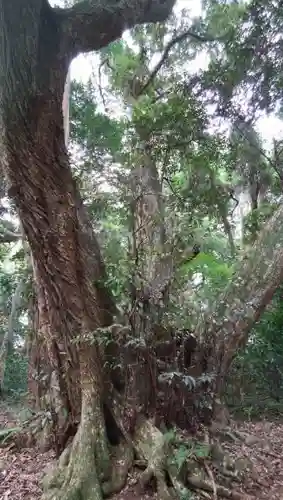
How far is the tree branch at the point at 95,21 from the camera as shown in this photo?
3850 mm

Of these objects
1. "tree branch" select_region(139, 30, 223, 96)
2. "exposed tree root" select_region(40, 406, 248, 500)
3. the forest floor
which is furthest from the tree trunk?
"tree branch" select_region(139, 30, 223, 96)

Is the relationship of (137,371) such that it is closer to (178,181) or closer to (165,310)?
(165,310)

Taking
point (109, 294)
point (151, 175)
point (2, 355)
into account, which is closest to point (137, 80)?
point (151, 175)

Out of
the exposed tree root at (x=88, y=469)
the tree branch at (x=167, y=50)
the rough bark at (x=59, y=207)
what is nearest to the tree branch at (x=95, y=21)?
the rough bark at (x=59, y=207)

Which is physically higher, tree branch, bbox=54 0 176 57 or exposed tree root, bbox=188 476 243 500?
tree branch, bbox=54 0 176 57

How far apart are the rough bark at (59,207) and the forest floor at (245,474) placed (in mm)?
392

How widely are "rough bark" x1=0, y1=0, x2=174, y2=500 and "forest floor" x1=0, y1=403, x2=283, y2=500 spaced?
0.39 metres

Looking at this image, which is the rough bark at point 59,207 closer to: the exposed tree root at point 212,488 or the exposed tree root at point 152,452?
the exposed tree root at point 152,452

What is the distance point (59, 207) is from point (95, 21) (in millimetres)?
1712

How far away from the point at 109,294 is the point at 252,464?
6.95ft

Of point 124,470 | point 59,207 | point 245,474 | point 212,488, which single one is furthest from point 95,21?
point 245,474

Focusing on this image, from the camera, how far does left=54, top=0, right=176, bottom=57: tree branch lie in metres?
3.85

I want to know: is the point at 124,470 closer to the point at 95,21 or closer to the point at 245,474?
the point at 245,474

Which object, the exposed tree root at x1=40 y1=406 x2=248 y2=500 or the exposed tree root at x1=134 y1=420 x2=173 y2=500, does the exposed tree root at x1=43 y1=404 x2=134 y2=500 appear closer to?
the exposed tree root at x1=40 y1=406 x2=248 y2=500
